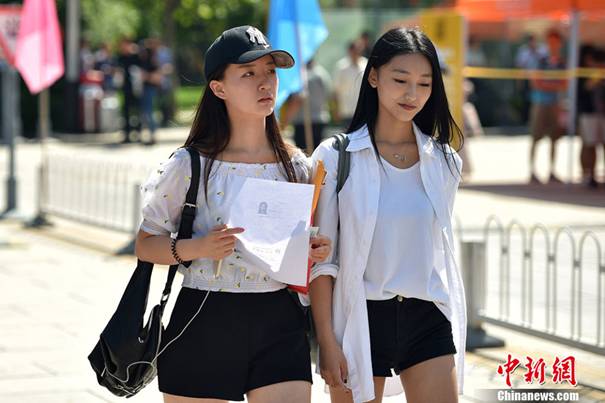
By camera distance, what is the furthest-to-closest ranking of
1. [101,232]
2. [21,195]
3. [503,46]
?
[503,46] → [21,195] → [101,232]

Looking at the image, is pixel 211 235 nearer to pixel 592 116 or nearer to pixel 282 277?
pixel 282 277

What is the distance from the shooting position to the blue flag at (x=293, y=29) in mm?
8945

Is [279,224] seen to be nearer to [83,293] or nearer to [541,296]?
[541,296]

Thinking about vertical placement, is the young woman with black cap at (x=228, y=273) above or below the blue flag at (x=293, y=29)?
below

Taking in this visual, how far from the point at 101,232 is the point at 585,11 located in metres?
8.13

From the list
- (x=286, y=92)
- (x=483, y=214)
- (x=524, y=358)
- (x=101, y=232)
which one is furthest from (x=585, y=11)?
(x=524, y=358)

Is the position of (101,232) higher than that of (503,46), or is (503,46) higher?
(503,46)

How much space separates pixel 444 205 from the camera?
14.2 ft

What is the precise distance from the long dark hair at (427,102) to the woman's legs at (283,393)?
85 centimetres

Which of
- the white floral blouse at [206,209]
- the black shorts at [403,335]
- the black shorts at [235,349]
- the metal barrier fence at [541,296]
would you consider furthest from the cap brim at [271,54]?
the metal barrier fence at [541,296]
